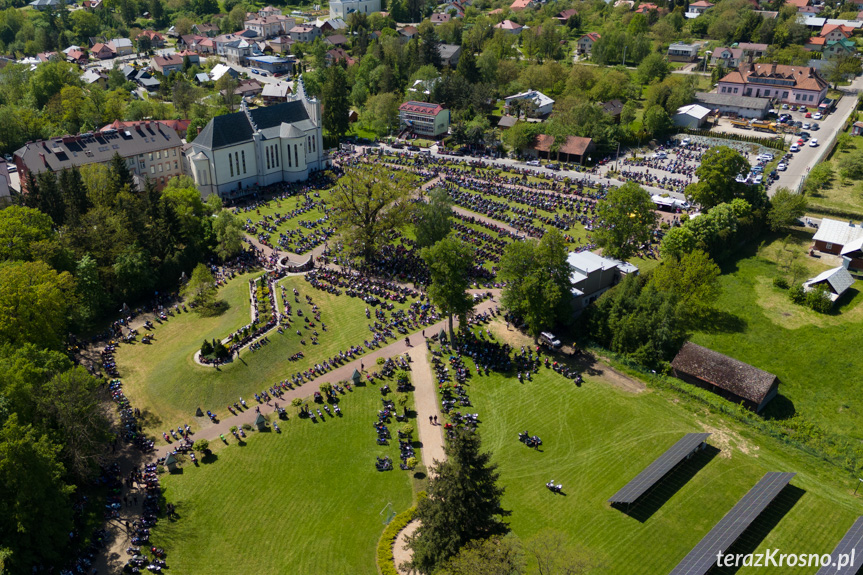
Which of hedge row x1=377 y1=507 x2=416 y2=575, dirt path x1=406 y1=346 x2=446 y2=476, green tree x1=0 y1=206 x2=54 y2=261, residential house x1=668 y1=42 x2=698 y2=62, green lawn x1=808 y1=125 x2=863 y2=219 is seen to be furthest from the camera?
residential house x1=668 y1=42 x2=698 y2=62

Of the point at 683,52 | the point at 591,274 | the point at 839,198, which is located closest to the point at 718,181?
the point at 839,198

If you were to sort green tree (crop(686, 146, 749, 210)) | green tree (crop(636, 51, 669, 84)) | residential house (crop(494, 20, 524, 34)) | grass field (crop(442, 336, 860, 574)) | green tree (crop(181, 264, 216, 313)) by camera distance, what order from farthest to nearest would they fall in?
residential house (crop(494, 20, 524, 34)) < green tree (crop(636, 51, 669, 84)) < green tree (crop(686, 146, 749, 210)) < green tree (crop(181, 264, 216, 313)) < grass field (crop(442, 336, 860, 574))

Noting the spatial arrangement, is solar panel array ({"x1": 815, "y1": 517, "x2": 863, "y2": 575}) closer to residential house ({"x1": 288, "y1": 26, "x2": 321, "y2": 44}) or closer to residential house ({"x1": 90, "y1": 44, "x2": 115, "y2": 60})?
residential house ({"x1": 288, "y1": 26, "x2": 321, "y2": 44})

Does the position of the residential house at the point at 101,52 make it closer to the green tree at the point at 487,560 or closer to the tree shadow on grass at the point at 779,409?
the green tree at the point at 487,560

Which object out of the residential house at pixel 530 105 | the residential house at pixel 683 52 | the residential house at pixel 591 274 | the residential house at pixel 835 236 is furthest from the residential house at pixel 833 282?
the residential house at pixel 683 52

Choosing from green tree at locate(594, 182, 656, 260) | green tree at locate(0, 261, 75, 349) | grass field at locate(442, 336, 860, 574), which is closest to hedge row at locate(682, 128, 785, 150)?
green tree at locate(594, 182, 656, 260)

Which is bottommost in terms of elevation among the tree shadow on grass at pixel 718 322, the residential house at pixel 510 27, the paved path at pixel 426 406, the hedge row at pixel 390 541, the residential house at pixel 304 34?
the hedge row at pixel 390 541

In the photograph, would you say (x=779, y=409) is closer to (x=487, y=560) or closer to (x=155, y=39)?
(x=487, y=560)

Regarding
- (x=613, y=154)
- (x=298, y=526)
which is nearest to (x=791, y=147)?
(x=613, y=154)
